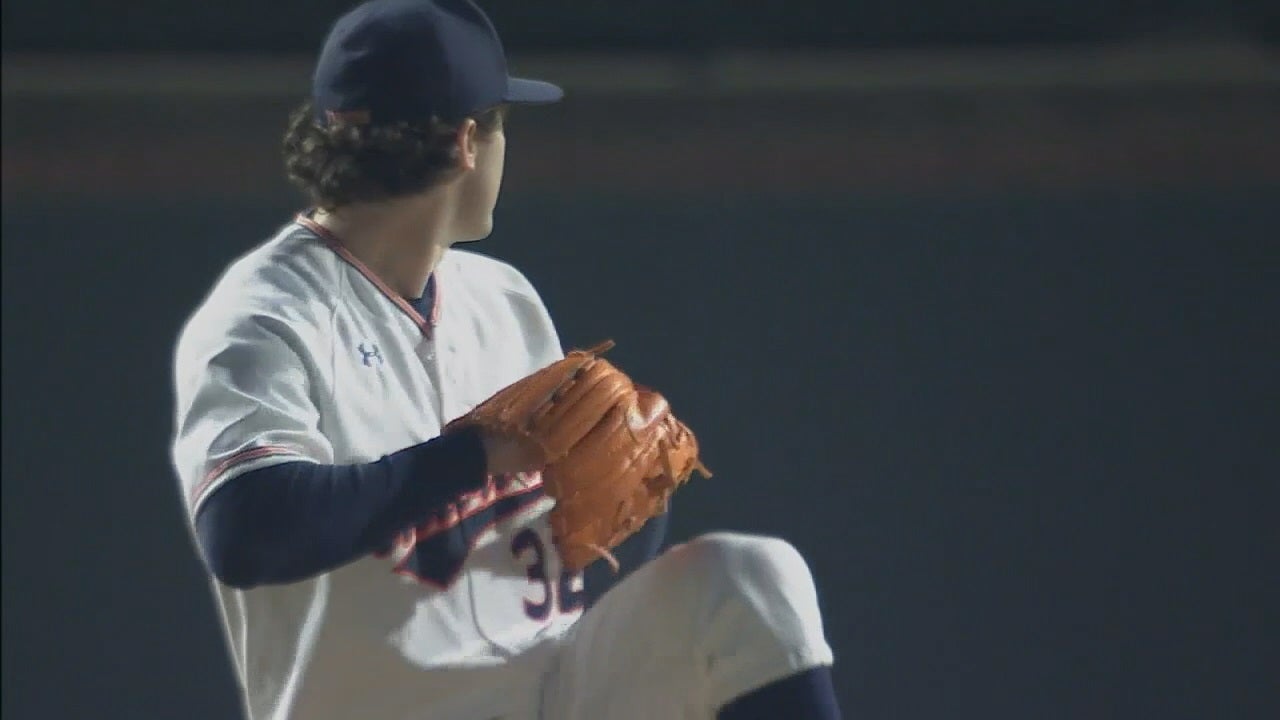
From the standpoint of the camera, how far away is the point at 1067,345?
244cm

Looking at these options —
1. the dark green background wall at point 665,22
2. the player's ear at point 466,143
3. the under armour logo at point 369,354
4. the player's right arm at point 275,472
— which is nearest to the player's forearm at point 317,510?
the player's right arm at point 275,472

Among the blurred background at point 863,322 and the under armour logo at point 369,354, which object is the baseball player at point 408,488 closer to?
the under armour logo at point 369,354

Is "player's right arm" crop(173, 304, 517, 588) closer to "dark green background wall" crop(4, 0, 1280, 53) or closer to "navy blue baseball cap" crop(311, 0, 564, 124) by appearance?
"navy blue baseball cap" crop(311, 0, 564, 124)

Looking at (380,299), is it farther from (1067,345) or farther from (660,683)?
(1067,345)

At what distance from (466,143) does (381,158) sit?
0.17ft

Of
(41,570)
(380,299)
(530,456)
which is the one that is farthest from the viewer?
(41,570)

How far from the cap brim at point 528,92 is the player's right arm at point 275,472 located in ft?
0.77

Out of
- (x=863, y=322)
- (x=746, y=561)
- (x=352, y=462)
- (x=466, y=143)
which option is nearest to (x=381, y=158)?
(x=466, y=143)

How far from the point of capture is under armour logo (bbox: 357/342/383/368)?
1.04 metres

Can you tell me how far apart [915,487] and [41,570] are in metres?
1.20

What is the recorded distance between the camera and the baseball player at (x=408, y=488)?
935mm

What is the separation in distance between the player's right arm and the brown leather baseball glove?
4 cm

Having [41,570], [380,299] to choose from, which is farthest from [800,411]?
[380,299]

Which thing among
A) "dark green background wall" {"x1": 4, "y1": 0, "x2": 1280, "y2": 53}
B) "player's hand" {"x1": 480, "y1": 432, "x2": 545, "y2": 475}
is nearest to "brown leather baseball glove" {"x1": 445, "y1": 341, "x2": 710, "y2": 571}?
"player's hand" {"x1": 480, "y1": 432, "x2": 545, "y2": 475}
